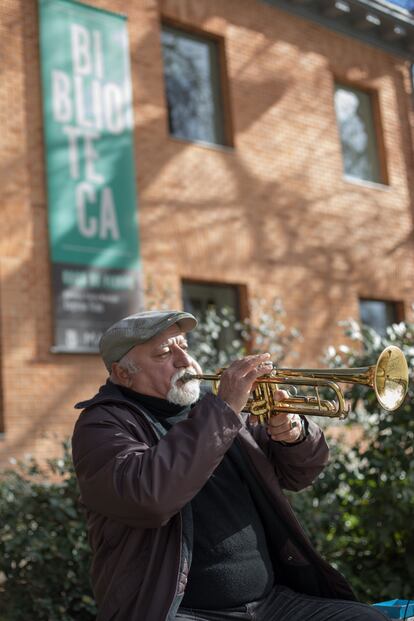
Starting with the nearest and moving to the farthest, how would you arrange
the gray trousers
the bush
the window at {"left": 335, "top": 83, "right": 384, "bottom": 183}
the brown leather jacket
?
the brown leather jacket → the gray trousers → the bush → the window at {"left": 335, "top": 83, "right": 384, "bottom": 183}

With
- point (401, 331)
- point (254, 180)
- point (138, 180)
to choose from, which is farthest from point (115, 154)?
point (401, 331)

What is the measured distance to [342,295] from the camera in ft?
41.8

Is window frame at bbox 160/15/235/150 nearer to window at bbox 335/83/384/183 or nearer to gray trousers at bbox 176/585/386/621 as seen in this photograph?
window at bbox 335/83/384/183

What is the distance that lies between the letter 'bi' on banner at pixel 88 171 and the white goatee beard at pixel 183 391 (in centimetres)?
601

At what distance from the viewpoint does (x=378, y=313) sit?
44.4 ft

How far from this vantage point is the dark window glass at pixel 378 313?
13.3 metres

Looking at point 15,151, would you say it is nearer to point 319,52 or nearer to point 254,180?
point 254,180

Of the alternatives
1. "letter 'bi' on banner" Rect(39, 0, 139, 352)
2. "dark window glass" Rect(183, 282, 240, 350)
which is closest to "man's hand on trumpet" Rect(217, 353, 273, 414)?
"letter 'bi' on banner" Rect(39, 0, 139, 352)

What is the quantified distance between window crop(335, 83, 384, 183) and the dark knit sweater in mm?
10786

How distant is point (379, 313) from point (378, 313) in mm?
31

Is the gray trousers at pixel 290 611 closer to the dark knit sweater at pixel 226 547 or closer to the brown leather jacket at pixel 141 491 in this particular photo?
the dark knit sweater at pixel 226 547

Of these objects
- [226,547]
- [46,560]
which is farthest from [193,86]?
[226,547]

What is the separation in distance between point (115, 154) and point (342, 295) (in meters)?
4.24

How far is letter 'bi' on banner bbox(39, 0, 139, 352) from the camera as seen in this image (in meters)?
9.55
